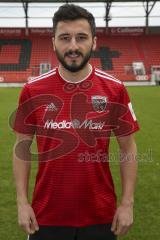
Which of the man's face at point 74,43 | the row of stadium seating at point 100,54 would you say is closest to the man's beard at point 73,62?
the man's face at point 74,43

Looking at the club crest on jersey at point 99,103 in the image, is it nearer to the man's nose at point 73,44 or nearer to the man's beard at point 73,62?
the man's beard at point 73,62

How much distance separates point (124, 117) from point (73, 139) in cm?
35

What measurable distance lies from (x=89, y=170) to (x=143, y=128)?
1130 centimetres

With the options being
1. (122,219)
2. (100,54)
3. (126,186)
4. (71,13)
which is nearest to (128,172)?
(126,186)

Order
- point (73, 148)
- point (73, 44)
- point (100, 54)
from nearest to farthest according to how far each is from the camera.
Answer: point (73, 44) → point (73, 148) → point (100, 54)

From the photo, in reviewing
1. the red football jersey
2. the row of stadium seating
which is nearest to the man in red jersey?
the red football jersey

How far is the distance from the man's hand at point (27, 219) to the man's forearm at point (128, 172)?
0.56 m

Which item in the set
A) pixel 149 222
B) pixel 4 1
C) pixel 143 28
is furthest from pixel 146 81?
pixel 149 222

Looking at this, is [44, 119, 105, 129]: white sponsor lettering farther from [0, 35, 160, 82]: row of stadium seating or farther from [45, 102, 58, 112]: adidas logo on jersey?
[0, 35, 160, 82]: row of stadium seating

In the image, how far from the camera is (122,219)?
9.10 ft

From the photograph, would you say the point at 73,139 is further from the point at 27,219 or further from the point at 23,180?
the point at 27,219

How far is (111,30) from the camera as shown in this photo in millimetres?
48469

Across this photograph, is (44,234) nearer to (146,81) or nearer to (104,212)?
(104,212)

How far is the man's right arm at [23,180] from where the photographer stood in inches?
109
